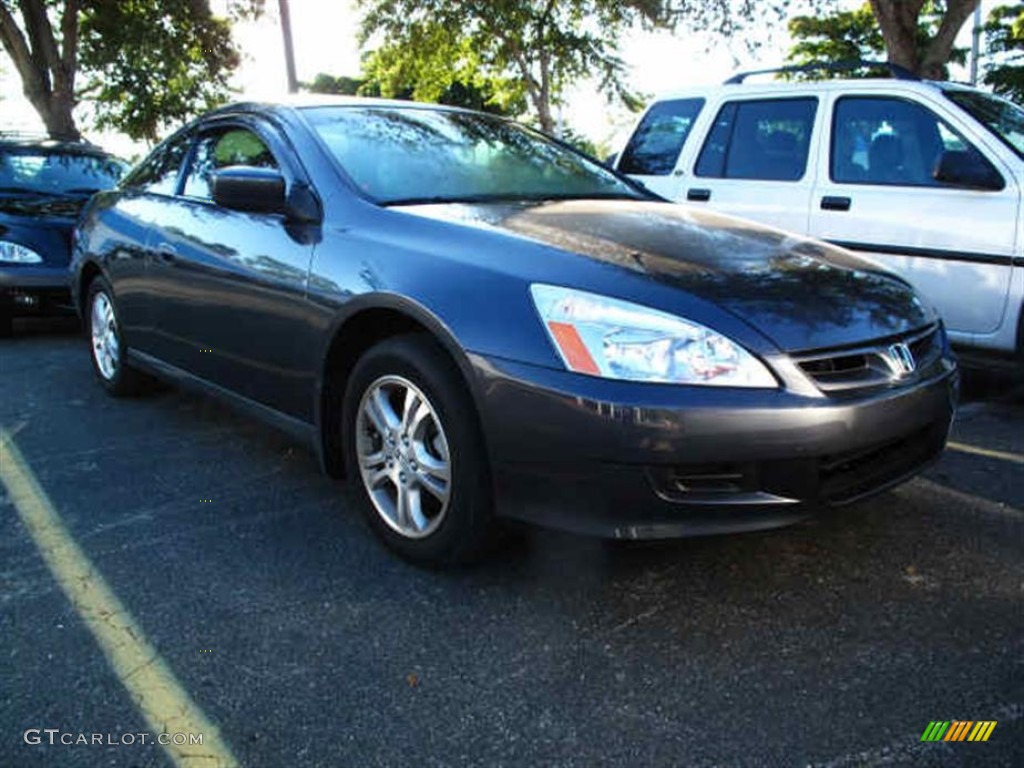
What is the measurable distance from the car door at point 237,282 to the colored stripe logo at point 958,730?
2.16 m

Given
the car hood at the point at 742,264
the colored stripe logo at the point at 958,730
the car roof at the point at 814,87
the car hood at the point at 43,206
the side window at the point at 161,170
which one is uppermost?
the car roof at the point at 814,87

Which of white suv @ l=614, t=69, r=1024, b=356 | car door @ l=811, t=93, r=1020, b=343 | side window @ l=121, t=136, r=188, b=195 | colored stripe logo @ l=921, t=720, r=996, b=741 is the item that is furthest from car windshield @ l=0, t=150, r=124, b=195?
colored stripe logo @ l=921, t=720, r=996, b=741

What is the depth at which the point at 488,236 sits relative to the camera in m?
2.89

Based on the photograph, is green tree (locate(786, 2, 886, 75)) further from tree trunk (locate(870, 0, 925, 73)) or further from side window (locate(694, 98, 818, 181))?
side window (locate(694, 98, 818, 181))

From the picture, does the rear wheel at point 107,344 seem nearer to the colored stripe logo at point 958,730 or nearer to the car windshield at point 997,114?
the colored stripe logo at point 958,730

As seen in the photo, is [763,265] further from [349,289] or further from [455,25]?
[455,25]

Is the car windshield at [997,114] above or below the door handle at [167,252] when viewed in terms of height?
above

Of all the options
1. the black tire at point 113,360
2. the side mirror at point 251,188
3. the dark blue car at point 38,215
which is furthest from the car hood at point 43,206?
the side mirror at point 251,188

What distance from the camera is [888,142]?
5.46 m

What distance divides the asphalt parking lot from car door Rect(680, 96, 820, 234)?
99.1 inches

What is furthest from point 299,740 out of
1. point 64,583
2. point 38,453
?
point 38,453

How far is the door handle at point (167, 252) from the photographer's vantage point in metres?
4.12

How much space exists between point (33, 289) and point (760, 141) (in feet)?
17.0

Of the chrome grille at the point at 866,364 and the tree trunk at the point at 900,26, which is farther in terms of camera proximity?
the tree trunk at the point at 900,26
